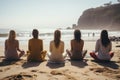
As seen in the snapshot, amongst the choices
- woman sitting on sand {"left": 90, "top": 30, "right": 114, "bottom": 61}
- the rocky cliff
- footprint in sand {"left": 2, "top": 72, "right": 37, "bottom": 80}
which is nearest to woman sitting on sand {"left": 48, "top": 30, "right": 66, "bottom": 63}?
woman sitting on sand {"left": 90, "top": 30, "right": 114, "bottom": 61}

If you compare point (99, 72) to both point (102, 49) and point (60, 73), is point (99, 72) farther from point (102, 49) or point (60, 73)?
point (102, 49)

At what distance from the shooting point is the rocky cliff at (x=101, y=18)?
126969mm

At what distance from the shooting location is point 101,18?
142m

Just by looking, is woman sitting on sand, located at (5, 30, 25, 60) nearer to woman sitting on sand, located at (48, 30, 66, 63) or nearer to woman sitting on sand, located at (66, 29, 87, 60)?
woman sitting on sand, located at (48, 30, 66, 63)

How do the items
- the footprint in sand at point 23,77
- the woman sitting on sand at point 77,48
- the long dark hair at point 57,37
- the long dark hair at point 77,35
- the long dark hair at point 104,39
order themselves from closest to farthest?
the footprint in sand at point 23,77, the long dark hair at point 57,37, the long dark hair at point 104,39, the long dark hair at point 77,35, the woman sitting on sand at point 77,48

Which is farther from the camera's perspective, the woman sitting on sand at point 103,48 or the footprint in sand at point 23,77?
the woman sitting on sand at point 103,48

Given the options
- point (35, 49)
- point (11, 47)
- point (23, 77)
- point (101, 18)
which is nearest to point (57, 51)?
point (35, 49)

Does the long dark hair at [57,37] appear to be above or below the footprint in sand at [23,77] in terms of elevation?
above

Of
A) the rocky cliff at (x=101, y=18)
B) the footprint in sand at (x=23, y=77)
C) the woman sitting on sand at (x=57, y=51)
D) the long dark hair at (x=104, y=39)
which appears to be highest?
the rocky cliff at (x=101, y=18)

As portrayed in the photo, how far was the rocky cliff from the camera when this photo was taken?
417 feet

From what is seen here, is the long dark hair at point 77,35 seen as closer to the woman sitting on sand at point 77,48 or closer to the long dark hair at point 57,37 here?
the woman sitting on sand at point 77,48

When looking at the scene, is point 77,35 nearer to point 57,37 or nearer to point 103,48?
point 57,37

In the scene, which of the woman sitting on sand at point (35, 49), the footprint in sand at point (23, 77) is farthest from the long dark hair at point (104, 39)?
the footprint in sand at point (23, 77)

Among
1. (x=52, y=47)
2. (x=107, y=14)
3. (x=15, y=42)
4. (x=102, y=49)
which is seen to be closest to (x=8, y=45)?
(x=15, y=42)
